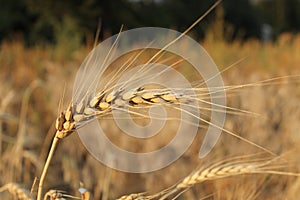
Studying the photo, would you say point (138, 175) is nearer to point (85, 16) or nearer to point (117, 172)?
point (117, 172)

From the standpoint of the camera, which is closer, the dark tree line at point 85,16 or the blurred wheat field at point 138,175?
the blurred wheat field at point 138,175

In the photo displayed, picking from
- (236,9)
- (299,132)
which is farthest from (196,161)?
(236,9)

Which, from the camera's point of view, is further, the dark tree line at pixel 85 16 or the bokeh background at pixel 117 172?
the dark tree line at pixel 85 16

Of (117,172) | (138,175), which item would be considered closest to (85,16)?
(138,175)

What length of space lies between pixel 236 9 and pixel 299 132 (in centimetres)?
2616

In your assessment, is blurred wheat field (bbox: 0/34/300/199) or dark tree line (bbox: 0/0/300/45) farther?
dark tree line (bbox: 0/0/300/45)

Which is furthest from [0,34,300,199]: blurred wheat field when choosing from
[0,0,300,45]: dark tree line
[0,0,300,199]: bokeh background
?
[0,0,300,45]: dark tree line

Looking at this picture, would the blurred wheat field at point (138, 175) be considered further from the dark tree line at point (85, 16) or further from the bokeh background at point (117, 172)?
the dark tree line at point (85, 16)

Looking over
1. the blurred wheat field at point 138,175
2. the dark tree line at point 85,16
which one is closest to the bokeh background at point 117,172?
the blurred wheat field at point 138,175

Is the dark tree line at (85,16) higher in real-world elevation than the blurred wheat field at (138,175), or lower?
higher

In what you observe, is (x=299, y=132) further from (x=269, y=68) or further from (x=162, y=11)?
(x=162, y=11)

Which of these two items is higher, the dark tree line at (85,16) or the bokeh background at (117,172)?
the dark tree line at (85,16)

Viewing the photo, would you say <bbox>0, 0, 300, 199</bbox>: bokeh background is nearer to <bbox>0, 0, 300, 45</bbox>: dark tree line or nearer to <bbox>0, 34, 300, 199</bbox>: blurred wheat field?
<bbox>0, 34, 300, 199</bbox>: blurred wheat field

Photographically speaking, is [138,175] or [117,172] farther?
[138,175]
